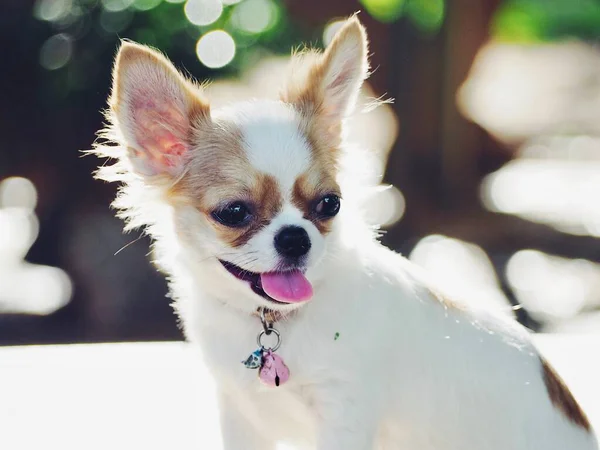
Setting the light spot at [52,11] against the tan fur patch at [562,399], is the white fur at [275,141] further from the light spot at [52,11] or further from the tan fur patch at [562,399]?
the light spot at [52,11]

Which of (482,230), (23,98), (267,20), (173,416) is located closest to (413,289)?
(173,416)

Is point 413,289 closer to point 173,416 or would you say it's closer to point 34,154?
point 173,416

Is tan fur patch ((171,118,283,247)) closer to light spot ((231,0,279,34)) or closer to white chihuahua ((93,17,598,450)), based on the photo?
white chihuahua ((93,17,598,450))

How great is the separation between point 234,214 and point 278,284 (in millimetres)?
199

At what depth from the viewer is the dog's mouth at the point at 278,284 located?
206 centimetres

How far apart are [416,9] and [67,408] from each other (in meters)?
3.82

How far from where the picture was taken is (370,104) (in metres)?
2.49

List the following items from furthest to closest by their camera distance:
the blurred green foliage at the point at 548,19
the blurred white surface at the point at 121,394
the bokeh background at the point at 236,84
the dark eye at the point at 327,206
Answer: the blurred green foliage at the point at 548,19 < the bokeh background at the point at 236,84 < the blurred white surface at the point at 121,394 < the dark eye at the point at 327,206

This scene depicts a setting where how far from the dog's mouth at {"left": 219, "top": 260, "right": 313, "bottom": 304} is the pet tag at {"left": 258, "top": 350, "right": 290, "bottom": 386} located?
5.4 inches

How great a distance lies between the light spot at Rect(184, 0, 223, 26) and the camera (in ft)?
16.3

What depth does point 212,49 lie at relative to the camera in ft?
16.9

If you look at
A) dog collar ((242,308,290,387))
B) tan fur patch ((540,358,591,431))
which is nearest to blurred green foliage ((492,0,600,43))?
tan fur patch ((540,358,591,431))

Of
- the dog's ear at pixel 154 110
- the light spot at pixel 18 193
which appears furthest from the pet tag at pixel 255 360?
the light spot at pixel 18 193

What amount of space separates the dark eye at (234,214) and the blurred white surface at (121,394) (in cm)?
46
